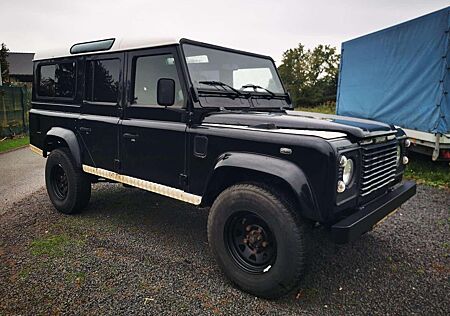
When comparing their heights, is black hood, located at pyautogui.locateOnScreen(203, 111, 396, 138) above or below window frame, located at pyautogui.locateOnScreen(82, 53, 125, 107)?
below

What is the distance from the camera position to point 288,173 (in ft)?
8.43

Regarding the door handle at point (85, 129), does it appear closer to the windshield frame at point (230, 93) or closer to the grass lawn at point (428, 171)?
the windshield frame at point (230, 93)

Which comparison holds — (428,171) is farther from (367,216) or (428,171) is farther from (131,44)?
(131,44)

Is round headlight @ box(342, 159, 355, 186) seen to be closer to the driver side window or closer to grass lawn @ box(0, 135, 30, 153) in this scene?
the driver side window

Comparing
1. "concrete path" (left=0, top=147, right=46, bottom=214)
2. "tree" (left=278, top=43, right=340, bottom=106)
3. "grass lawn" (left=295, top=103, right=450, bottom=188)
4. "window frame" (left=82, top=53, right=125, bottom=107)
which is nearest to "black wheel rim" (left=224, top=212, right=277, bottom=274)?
"window frame" (left=82, top=53, right=125, bottom=107)

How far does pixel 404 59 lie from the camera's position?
7.29 m

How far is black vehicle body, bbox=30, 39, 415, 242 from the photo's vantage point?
8.37ft

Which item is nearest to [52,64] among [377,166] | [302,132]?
[302,132]

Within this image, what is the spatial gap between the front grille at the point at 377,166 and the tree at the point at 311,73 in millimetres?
27515

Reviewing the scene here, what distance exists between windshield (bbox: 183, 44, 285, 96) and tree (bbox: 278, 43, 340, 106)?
26.7 m

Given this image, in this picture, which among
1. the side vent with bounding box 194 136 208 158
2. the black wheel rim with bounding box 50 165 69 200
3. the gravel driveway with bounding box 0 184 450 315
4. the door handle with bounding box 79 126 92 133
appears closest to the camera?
the gravel driveway with bounding box 0 184 450 315

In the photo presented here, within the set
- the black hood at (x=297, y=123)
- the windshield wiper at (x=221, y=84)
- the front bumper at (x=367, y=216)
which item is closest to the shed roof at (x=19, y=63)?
the windshield wiper at (x=221, y=84)

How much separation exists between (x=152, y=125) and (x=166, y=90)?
52 cm

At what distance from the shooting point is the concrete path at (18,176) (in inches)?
228
